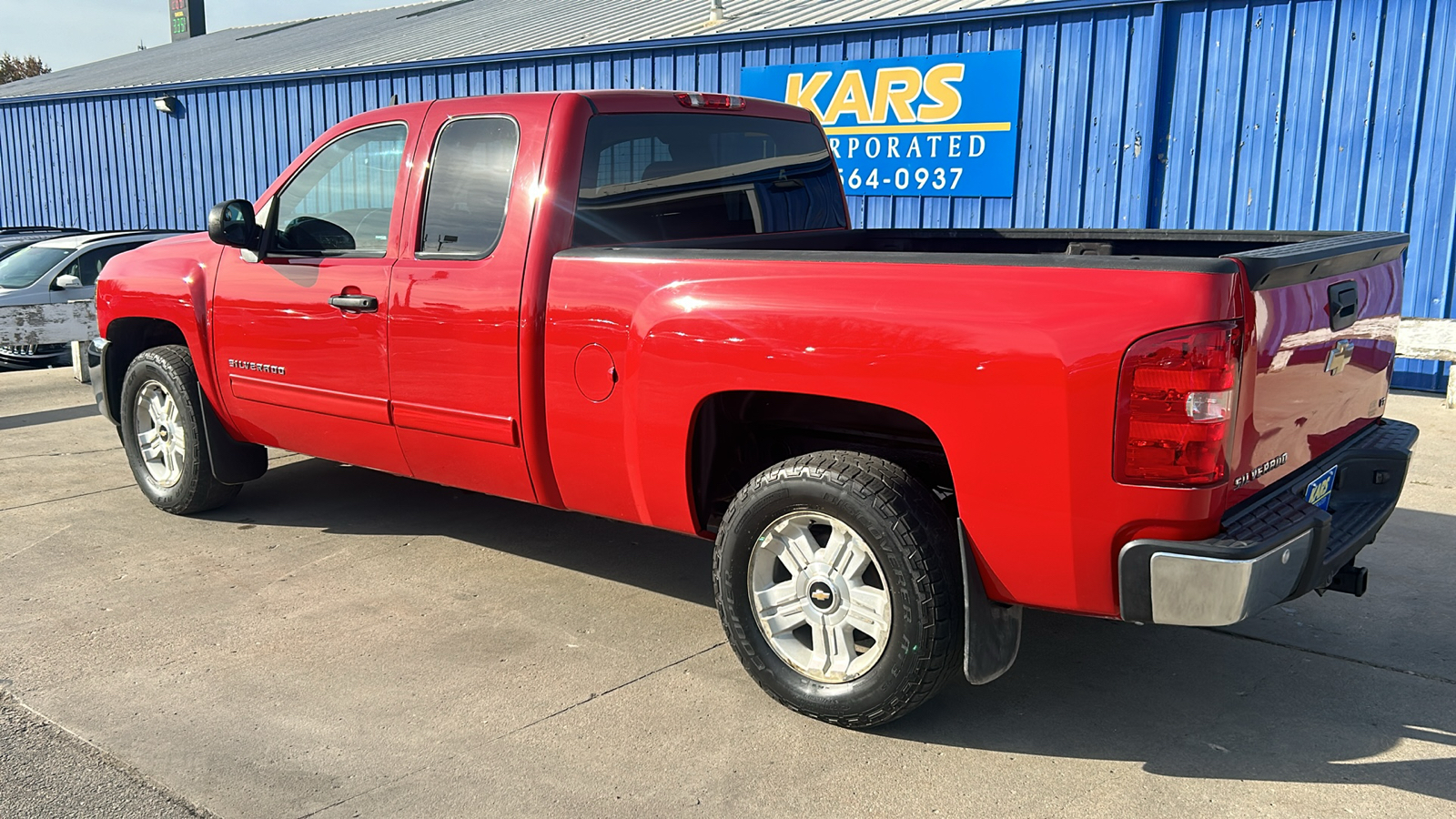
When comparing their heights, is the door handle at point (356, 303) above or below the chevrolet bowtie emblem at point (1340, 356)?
above

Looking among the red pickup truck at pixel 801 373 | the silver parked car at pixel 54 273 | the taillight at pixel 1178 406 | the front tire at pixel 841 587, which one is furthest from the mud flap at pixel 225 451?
the silver parked car at pixel 54 273

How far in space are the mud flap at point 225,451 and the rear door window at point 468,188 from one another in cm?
176

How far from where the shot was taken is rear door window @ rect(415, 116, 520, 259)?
14.1 ft

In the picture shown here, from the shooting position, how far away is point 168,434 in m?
5.81

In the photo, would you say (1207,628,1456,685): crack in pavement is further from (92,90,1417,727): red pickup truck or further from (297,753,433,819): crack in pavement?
(297,753,433,819): crack in pavement

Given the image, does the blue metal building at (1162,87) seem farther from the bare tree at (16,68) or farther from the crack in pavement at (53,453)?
the bare tree at (16,68)

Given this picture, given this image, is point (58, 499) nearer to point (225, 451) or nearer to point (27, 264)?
point (225, 451)

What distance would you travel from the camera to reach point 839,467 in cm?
338

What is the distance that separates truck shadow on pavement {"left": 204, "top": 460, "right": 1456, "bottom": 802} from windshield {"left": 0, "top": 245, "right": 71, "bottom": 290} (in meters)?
9.97

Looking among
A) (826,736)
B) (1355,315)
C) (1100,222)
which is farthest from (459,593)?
(1100,222)

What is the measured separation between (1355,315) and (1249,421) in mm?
927

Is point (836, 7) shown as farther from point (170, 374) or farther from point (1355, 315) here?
point (1355, 315)

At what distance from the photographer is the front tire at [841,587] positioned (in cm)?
324

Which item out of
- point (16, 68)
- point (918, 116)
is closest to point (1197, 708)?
point (918, 116)
